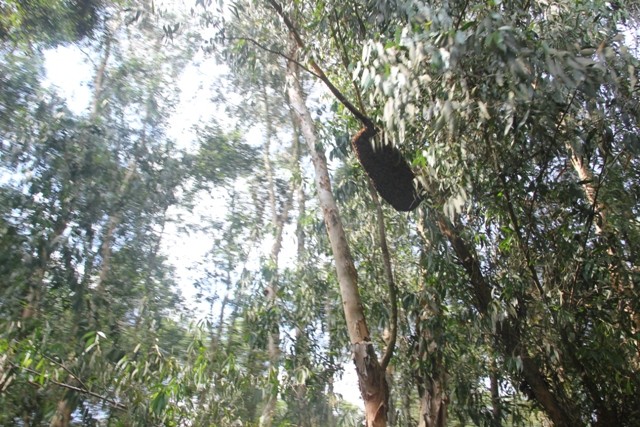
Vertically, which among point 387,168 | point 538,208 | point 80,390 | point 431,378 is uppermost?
point 538,208

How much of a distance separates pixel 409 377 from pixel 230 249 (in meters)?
6.25

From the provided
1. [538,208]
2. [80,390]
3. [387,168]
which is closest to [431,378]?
[538,208]

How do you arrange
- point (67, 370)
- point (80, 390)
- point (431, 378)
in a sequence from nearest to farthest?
point (67, 370)
point (80, 390)
point (431, 378)

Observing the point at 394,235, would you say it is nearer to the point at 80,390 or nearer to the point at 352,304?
the point at 352,304

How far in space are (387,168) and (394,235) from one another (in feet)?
6.74

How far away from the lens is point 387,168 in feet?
10.8

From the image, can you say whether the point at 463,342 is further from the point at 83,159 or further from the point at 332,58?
the point at 83,159

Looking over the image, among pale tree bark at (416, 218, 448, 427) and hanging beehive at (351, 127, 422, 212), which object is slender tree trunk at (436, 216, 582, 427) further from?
hanging beehive at (351, 127, 422, 212)

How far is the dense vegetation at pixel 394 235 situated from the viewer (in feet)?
8.52

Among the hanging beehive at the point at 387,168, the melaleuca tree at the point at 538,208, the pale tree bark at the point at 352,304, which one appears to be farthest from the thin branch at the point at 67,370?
the melaleuca tree at the point at 538,208

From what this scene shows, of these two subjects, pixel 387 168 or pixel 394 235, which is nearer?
pixel 387 168

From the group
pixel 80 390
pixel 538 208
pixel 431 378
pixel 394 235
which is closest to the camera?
pixel 80 390

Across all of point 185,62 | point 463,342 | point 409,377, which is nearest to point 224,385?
point 409,377

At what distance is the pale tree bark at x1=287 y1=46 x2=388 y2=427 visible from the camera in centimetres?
290
